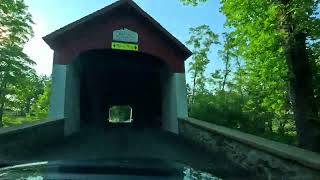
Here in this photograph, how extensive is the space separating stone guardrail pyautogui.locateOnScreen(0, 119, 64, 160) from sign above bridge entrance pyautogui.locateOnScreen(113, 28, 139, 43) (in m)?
4.79

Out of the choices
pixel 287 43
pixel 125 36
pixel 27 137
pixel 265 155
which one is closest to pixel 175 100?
pixel 125 36

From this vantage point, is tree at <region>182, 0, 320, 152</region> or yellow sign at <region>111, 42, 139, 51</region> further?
yellow sign at <region>111, 42, 139, 51</region>

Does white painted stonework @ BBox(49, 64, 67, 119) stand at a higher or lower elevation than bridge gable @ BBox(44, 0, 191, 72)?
lower

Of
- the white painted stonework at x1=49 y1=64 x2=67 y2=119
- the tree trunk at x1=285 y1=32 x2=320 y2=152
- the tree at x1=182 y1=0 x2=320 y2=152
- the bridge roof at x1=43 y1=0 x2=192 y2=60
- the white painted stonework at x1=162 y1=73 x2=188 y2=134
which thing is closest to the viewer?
the tree at x1=182 y1=0 x2=320 y2=152

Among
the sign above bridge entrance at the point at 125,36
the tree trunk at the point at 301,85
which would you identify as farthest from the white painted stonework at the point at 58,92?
the tree trunk at the point at 301,85

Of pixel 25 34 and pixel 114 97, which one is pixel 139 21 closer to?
pixel 25 34

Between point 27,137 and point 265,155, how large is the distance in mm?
6879

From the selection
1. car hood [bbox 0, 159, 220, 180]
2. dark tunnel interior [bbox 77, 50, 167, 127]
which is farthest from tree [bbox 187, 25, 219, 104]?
car hood [bbox 0, 159, 220, 180]

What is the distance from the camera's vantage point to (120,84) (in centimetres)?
3130

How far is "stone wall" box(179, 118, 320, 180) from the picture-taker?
633 cm

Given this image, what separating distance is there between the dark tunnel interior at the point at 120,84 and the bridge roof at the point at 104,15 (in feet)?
7.50

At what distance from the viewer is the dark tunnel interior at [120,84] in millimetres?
22592

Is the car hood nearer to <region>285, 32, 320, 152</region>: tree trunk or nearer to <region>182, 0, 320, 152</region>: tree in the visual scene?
<region>182, 0, 320, 152</region>: tree

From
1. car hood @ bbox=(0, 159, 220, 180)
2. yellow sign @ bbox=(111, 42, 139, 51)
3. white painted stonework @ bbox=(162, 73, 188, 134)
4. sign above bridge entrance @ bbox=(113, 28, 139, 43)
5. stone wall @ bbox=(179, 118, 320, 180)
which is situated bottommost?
stone wall @ bbox=(179, 118, 320, 180)
